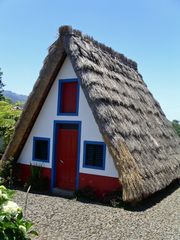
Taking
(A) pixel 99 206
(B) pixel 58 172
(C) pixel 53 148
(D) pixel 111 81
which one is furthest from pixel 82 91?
(A) pixel 99 206

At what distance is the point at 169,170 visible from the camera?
34.0 ft

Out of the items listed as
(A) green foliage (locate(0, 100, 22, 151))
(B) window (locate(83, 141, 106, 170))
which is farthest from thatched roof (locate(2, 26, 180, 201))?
(A) green foliage (locate(0, 100, 22, 151))

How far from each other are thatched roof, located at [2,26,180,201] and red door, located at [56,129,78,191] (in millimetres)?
1329

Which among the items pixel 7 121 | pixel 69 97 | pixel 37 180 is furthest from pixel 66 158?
pixel 7 121

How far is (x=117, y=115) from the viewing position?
909 centimetres

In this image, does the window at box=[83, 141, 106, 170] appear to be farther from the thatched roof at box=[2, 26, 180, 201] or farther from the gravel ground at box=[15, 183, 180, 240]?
the gravel ground at box=[15, 183, 180, 240]

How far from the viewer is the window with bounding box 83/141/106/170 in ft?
30.7

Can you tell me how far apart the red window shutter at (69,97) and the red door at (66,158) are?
0.68 meters

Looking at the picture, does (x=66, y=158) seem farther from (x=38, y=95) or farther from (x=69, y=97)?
(x=38, y=95)

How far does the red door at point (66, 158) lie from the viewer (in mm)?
9969

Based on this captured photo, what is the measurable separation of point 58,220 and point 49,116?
430 centimetres

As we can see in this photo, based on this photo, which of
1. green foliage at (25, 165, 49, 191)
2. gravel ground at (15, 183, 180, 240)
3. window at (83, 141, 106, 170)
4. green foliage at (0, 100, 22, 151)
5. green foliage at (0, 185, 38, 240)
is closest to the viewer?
green foliage at (0, 185, 38, 240)

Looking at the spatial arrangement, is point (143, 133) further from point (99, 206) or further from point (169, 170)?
point (99, 206)

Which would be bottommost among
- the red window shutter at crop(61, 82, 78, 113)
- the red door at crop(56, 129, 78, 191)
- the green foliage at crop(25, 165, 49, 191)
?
the green foliage at crop(25, 165, 49, 191)
